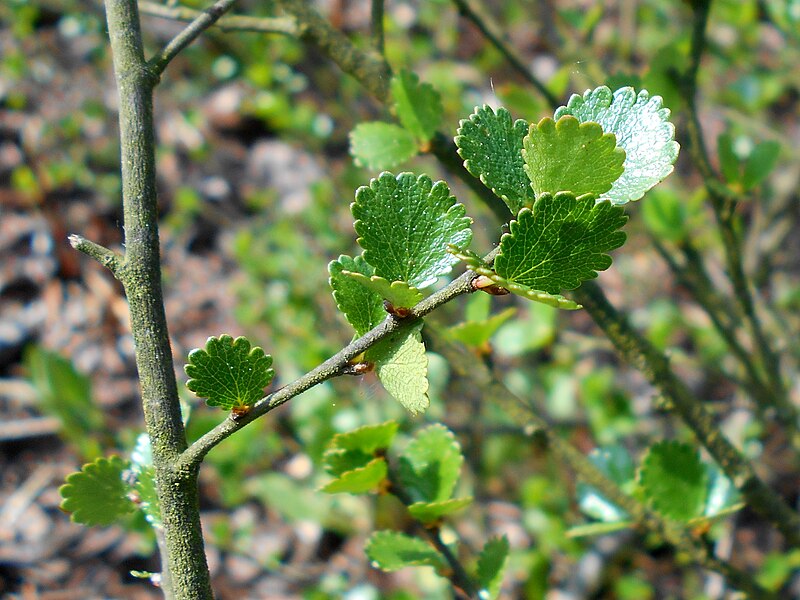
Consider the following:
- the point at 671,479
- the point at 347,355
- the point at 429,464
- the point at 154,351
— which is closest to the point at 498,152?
the point at 347,355

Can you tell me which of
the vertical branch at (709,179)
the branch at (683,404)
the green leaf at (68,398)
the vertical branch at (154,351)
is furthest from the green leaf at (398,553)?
the green leaf at (68,398)

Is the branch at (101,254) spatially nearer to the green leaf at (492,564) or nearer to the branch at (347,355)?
the branch at (347,355)

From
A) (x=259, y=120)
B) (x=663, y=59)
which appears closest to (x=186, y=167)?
(x=259, y=120)

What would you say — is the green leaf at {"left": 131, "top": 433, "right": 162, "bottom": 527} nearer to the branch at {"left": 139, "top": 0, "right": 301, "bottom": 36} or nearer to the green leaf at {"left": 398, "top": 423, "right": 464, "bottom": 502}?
the green leaf at {"left": 398, "top": 423, "right": 464, "bottom": 502}

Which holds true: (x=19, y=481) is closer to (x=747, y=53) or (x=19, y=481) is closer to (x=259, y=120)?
(x=259, y=120)

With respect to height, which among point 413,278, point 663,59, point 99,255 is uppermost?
point 663,59

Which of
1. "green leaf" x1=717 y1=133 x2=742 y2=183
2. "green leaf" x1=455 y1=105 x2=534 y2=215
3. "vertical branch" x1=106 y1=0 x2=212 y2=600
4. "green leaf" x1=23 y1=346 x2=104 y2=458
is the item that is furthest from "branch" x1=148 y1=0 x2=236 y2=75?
"green leaf" x1=23 y1=346 x2=104 y2=458

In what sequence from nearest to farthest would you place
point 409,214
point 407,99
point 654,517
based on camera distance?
1. point 409,214
2. point 407,99
3. point 654,517

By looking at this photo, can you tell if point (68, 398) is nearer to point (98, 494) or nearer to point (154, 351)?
point (98, 494)
